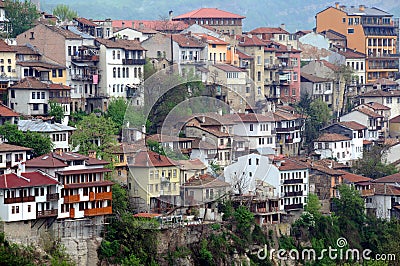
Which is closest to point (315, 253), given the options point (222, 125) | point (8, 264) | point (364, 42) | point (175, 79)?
point (222, 125)

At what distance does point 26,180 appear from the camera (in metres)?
49.3

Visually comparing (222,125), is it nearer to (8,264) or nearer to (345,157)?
(345,157)

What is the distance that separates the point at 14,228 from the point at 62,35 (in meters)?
17.3

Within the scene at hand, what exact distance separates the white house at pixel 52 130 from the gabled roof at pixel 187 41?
14.6m

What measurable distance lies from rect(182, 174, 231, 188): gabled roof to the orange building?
29739 millimetres

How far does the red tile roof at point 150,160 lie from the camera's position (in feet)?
186

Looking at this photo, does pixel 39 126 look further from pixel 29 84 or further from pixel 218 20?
pixel 218 20

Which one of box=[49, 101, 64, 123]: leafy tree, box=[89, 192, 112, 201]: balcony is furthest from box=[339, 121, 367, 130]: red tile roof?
box=[89, 192, 112, 201]: balcony

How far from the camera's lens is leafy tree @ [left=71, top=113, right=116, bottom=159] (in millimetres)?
56906

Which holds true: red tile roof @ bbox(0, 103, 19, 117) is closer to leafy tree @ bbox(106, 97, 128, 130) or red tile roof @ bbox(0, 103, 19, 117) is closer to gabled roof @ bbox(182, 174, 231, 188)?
leafy tree @ bbox(106, 97, 128, 130)

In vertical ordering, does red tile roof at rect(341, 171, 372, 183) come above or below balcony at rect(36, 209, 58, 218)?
above

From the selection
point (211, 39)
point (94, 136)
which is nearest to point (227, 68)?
point (211, 39)

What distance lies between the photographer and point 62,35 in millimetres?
64125

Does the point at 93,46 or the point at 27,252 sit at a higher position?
the point at 93,46
